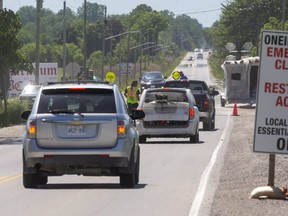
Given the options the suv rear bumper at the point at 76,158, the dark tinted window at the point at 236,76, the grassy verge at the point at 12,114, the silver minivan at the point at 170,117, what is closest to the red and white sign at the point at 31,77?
the dark tinted window at the point at 236,76

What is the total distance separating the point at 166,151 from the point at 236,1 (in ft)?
352

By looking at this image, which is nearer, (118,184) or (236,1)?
(118,184)

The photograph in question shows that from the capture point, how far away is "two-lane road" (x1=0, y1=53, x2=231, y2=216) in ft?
47.2

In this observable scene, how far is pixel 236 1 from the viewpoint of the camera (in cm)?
13388

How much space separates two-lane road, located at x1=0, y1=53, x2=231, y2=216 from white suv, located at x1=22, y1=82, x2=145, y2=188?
1.33ft

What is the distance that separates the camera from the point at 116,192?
1686 centimetres

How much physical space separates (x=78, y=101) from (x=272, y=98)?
3.10 metres

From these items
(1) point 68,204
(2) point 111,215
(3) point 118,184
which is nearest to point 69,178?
(3) point 118,184

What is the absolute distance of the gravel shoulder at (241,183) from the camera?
1451cm

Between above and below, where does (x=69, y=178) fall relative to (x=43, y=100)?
below

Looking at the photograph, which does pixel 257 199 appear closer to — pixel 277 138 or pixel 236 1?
pixel 277 138

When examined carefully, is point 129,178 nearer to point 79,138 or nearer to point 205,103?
point 79,138

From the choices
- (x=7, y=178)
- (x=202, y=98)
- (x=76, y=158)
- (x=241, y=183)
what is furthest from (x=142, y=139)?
(x=76, y=158)

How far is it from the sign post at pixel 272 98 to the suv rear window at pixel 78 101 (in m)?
2.36
